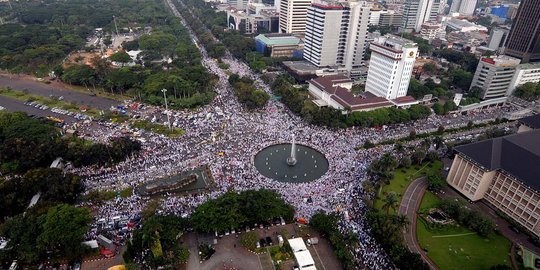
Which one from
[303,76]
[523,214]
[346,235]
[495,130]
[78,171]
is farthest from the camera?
[303,76]

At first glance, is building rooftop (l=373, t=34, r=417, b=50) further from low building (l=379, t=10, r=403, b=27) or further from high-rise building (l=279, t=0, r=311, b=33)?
low building (l=379, t=10, r=403, b=27)

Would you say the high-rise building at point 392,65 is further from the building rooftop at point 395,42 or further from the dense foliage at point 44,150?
the dense foliage at point 44,150

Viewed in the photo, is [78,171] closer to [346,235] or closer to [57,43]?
[346,235]

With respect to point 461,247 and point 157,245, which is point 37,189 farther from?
point 461,247

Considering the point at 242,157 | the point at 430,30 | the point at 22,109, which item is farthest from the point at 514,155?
the point at 430,30

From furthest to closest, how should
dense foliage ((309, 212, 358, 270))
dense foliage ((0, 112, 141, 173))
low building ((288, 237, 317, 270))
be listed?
dense foliage ((0, 112, 141, 173)) < dense foliage ((309, 212, 358, 270)) < low building ((288, 237, 317, 270))

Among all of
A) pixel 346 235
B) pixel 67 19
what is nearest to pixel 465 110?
pixel 346 235

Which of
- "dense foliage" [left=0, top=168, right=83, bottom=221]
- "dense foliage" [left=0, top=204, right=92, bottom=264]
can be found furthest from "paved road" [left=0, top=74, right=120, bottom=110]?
"dense foliage" [left=0, top=204, right=92, bottom=264]
